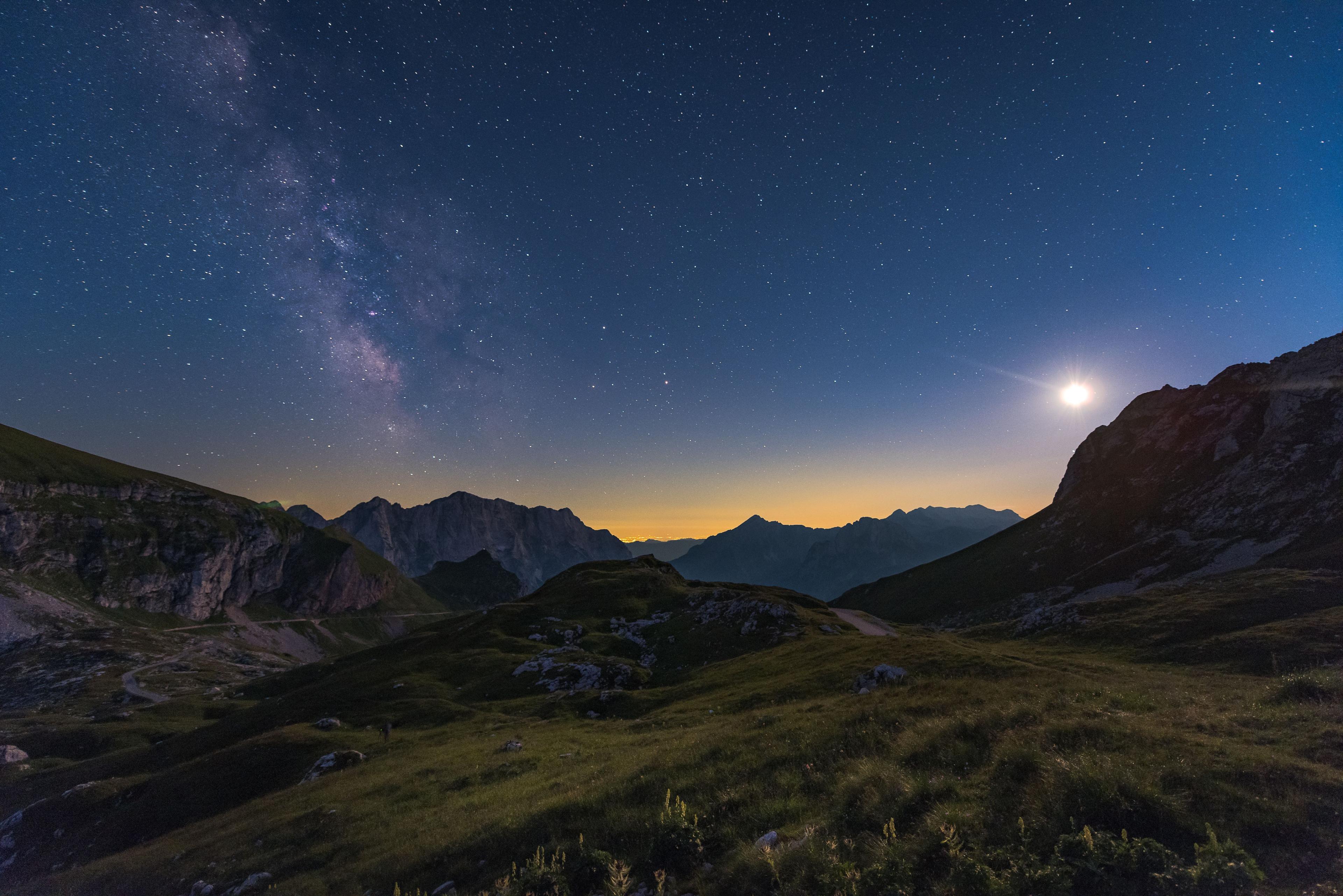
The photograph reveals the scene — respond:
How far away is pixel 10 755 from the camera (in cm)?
7112

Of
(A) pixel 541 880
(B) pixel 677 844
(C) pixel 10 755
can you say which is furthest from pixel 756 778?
(C) pixel 10 755

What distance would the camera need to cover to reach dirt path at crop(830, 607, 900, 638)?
100562 millimetres

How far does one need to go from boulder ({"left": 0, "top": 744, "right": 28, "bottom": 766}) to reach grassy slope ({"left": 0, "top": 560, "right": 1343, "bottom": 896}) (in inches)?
1049

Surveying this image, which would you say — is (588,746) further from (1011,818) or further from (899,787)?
(1011,818)

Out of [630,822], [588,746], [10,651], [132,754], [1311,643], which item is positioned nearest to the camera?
[630,822]

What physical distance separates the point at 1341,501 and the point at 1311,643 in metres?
108

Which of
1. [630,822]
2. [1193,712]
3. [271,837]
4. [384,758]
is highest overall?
[1193,712]

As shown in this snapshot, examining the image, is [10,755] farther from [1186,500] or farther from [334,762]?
[1186,500]

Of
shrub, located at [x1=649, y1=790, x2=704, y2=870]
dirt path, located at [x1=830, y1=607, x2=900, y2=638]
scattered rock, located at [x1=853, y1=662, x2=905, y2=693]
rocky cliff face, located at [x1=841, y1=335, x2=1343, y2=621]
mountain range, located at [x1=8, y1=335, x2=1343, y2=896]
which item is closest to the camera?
mountain range, located at [x1=8, y1=335, x2=1343, y2=896]

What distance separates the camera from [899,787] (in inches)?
455

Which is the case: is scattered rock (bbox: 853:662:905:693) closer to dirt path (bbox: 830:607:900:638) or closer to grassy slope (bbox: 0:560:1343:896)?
grassy slope (bbox: 0:560:1343:896)

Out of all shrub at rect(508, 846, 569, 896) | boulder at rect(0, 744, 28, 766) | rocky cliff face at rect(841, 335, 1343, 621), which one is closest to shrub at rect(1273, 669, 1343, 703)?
shrub at rect(508, 846, 569, 896)

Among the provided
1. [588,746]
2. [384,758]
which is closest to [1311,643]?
[588,746]

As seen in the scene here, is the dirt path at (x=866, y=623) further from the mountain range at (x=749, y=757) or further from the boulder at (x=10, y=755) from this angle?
the boulder at (x=10, y=755)
